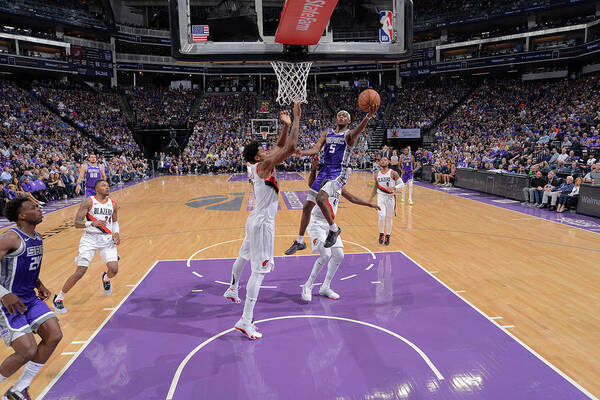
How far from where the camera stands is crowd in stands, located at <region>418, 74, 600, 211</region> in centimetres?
1461

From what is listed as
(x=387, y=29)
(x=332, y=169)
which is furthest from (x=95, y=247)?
(x=387, y=29)

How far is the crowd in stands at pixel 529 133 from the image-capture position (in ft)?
47.9

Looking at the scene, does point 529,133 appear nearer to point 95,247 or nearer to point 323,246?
point 323,246

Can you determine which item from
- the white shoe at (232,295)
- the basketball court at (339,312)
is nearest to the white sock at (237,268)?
the white shoe at (232,295)

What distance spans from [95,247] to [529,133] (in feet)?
74.4

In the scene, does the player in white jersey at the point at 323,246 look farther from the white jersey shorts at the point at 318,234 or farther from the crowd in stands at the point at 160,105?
the crowd in stands at the point at 160,105

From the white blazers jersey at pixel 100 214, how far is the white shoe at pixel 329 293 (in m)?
3.22

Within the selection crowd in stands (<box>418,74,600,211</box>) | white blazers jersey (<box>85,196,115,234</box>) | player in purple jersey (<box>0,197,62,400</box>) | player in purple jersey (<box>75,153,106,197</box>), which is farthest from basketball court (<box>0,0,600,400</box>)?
crowd in stands (<box>418,74,600,211</box>)

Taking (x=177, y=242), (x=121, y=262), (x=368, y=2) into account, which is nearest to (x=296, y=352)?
(x=121, y=262)

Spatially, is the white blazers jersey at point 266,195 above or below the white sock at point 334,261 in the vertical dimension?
above

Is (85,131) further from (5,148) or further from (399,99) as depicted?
(399,99)

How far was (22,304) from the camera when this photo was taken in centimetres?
316

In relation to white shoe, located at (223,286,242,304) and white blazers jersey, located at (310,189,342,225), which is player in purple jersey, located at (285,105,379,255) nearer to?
white blazers jersey, located at (310,189,342,225)

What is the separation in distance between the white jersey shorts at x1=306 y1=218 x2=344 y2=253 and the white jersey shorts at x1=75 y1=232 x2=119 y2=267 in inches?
114
